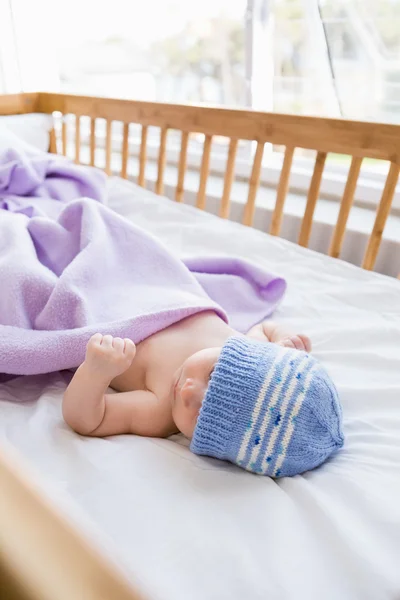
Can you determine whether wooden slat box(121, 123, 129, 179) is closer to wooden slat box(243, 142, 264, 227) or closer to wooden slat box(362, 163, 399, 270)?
wooden slat box(243, 142, 264, 227)

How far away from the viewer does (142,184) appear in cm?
173

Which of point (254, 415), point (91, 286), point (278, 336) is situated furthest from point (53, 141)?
point (254, 415)

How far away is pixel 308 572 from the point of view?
0.46 m

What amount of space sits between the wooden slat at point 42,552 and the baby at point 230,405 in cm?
34

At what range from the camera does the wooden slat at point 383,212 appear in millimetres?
1109

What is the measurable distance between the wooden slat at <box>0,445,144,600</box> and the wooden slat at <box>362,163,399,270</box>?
1.02 m

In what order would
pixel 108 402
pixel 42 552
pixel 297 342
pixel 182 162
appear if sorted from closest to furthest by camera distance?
pixel 42 552
pixel 108 402
pixel 297 342
pixel 182 162

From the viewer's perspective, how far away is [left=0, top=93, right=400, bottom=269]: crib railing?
113 centimetres

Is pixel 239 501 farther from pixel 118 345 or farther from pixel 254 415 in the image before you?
pixel 118 345

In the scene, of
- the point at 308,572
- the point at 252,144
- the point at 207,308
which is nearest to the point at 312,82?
the point at 252,144

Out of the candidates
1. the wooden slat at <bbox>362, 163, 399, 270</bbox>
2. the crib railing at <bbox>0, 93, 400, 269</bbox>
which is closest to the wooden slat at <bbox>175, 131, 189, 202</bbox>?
the crib railing at <bbox>0, 93, 400, 269</bbox>

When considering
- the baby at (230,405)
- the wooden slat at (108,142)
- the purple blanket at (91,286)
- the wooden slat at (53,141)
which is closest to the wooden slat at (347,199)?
the purple blanket at (91,286)

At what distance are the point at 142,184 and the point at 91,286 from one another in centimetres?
93

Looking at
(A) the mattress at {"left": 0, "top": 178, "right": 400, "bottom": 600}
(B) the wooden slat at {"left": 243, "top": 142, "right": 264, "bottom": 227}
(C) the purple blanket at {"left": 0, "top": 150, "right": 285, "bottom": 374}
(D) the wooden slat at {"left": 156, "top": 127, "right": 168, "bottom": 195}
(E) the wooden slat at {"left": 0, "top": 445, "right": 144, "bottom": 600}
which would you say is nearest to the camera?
(E) the wooden slat at {"left": 0, "top": 445, "right": 144, "bottom": 600}
